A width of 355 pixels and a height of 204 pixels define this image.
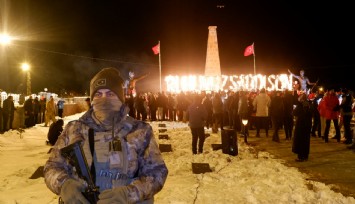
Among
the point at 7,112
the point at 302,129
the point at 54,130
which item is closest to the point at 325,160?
the point at 302,129

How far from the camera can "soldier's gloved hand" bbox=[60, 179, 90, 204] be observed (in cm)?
217

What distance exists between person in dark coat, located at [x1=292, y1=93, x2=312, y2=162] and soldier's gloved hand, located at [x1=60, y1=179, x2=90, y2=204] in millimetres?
8525

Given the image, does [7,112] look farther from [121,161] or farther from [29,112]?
[121,161]

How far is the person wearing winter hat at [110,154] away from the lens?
230 centimetres

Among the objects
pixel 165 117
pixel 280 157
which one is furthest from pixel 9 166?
pixel 165 117

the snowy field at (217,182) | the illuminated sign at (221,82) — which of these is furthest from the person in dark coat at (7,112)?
the illuminated sign at (221,82)

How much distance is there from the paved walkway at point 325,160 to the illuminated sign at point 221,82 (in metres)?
15.3

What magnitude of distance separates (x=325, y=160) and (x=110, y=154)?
9.04 m

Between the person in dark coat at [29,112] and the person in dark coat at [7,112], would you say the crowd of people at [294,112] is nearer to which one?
the person in dark coat at [29,112]

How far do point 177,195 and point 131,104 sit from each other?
1475 centimetres

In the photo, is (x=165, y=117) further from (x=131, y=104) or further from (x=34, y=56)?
(x=34, y=56)

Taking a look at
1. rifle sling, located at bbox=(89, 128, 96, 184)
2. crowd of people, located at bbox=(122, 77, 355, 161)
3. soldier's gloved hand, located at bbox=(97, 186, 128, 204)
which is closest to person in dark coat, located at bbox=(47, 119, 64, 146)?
crowd of people, located at bbox=(122, 77, 355, 161)

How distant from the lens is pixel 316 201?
6250 millimetres

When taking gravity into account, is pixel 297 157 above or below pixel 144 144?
below
